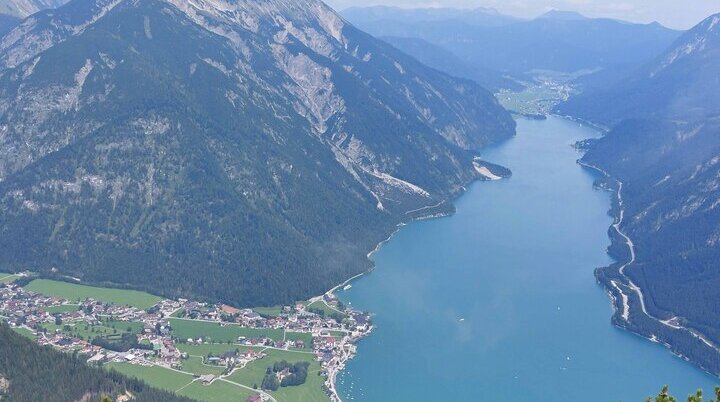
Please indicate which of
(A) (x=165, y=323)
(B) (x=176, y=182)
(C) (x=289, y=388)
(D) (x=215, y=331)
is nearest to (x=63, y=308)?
(A) (x=165, y=323)

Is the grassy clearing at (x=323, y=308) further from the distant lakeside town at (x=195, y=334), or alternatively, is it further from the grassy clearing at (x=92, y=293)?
the grassy clearing at (x=92, y=293)

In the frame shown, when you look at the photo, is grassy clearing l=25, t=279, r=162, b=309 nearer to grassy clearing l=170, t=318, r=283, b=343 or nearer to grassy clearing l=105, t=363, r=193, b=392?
grassy clearing l=170, t=318, r=283, b=343

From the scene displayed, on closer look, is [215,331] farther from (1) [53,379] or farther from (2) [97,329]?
(1) [53,379]

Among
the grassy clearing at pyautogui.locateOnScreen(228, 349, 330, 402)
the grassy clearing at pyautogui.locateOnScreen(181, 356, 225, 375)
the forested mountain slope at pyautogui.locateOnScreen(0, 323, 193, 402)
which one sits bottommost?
the grassy clearing at pyautogui.locateOnScreen(181, 356, 225, 375)

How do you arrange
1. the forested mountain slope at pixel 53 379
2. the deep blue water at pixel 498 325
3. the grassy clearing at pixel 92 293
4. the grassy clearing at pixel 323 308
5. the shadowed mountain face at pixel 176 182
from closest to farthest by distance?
the forested mountain slope at pixel 53 379 → the deep blue water at pixel 498 325 → the grassy clearing at pixel 323 308 → the grassy clearing at pixel 92 293 → the shadowed mountain face at pixel 176 182

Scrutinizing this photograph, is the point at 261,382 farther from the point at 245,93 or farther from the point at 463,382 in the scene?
the point at 245,93

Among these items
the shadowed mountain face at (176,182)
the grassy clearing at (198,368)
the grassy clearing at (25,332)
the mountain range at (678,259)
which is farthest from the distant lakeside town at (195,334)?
the mountain range at (678,259)

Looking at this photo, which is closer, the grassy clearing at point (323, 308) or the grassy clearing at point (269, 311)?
the grassy clearing at point (323, 308)

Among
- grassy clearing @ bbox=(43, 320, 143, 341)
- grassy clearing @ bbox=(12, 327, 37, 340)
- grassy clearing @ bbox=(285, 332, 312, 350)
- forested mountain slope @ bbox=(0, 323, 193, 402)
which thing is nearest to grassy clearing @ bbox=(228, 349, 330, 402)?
grassy clearing @ bbox=(285, 332, 312, 350)
